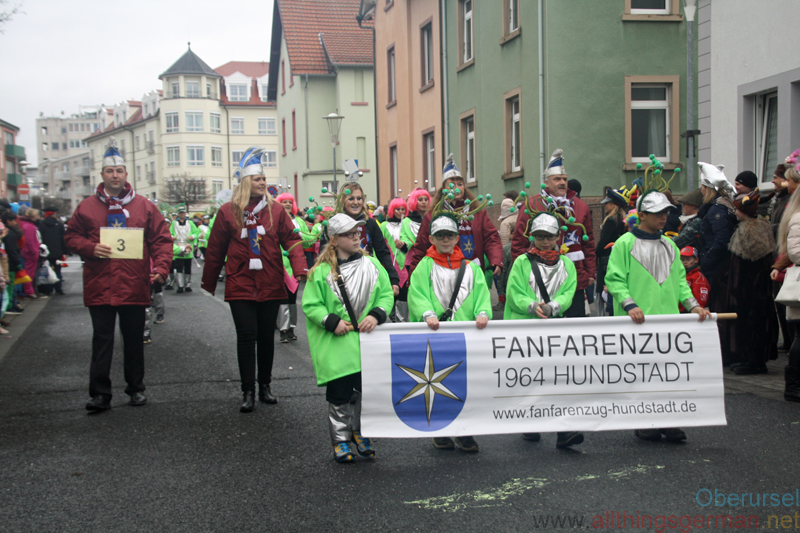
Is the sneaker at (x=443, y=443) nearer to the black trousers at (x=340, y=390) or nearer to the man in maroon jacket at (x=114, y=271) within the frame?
the black trousers at (x=340, y=390)

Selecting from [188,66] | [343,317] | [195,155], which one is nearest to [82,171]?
[195,155]

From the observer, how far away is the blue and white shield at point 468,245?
819 cm

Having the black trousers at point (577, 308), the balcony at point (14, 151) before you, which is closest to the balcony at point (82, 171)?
the balcony at point (14, 151)

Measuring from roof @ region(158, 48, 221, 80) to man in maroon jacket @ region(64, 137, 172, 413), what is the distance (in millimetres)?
77577

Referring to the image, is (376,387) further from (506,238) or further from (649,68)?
(649,68)

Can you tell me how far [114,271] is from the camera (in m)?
6.71

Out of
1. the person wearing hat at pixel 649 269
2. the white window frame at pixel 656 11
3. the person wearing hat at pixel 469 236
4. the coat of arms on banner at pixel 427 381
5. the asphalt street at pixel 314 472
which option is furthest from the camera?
the white window frame at pixel 656 11

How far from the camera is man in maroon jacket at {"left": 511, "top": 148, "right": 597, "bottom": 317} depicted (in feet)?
23.2

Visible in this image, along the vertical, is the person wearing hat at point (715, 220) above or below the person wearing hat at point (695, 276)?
above

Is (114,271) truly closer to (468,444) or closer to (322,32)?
(468,444)

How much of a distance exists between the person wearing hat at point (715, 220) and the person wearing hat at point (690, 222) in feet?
0.35

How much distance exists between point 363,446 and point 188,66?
80895mm

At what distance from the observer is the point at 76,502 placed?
14.5 feet

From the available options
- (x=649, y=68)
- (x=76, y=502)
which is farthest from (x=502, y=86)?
(x=76, y=502)
